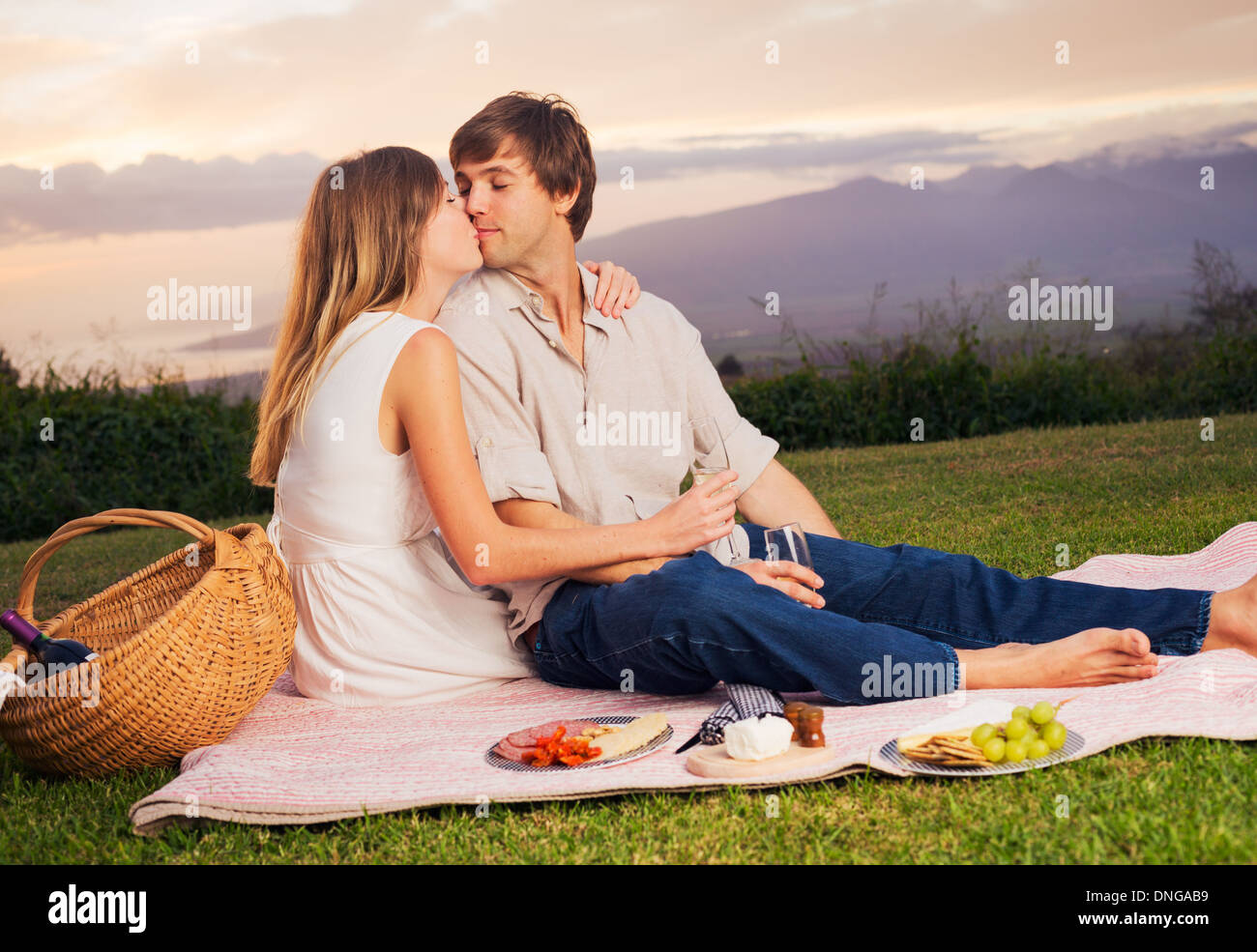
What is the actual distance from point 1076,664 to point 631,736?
49.0 inches

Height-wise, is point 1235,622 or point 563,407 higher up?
point 563,407

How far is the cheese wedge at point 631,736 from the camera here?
2.78 meters

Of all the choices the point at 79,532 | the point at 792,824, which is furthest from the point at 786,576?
the point at 79,532

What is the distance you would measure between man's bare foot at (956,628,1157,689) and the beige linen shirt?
0.87 meters

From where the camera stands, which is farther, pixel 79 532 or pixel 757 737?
pixel 79 532

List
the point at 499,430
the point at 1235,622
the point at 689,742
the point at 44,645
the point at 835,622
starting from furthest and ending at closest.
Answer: the point at 499,430 < the point at 1235,622 < the point at 44,645 < the point at 835,622 < the point at 689,742

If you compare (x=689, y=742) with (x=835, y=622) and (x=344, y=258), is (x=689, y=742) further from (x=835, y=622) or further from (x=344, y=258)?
(x=344, y=258)

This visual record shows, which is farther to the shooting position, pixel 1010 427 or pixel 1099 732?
pixel 1010 427

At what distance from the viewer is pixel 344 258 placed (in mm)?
3334

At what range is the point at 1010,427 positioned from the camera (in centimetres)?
1051
